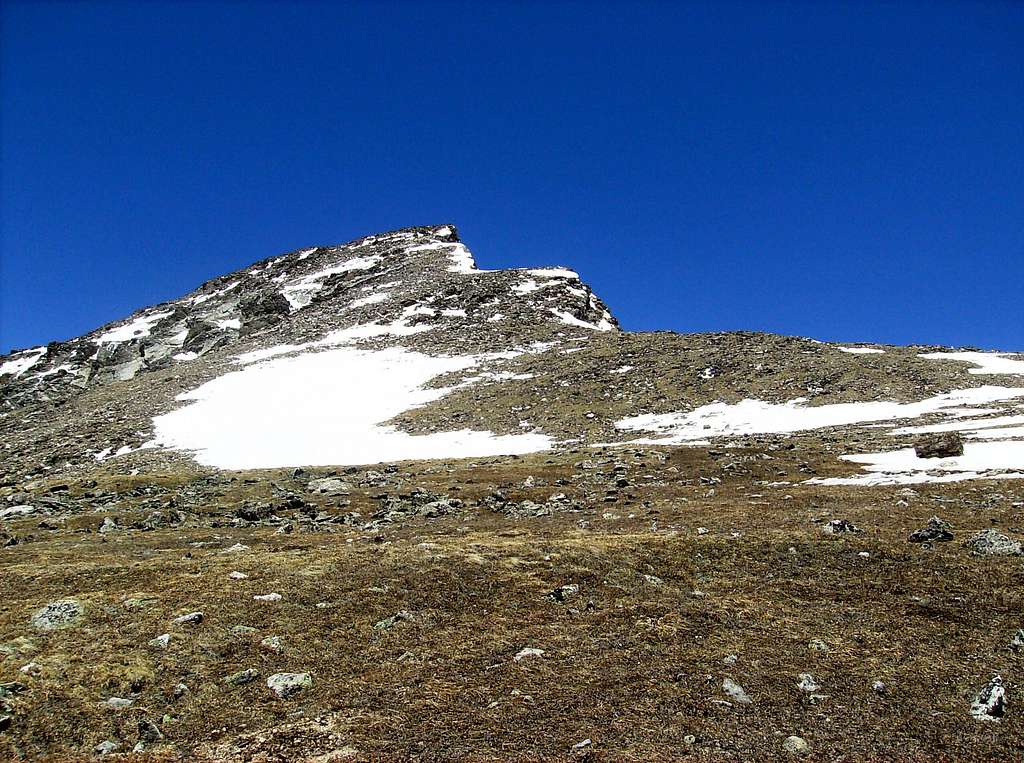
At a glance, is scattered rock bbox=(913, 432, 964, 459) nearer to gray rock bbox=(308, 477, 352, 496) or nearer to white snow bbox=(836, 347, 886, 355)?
gray rock bbox=(308, 477, 352, 496)

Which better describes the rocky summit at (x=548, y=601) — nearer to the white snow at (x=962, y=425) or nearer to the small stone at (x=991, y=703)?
the small stone at (x=991, y=703)

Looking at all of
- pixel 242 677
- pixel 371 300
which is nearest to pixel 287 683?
pixel 242 677

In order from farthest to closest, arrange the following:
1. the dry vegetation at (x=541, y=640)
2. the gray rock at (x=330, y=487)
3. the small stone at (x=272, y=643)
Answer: the gray rock at (x=330, y=487)
the small stone at (x=272, y=643)
the dry vegetation at (x=541, y=640)

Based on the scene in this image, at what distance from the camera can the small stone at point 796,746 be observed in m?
8.39

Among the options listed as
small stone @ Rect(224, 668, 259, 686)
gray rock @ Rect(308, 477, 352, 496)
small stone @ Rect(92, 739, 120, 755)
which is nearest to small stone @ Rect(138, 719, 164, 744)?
small stone @ Rect(92, 739, 120, 755)

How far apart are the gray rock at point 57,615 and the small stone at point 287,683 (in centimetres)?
471

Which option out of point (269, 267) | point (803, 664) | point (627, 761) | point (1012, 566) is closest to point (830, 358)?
point (1012, 566)

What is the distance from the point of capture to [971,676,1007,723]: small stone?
29.2 ft

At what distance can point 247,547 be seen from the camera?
17.9 metres

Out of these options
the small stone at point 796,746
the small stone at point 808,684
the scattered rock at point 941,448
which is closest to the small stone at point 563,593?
the small stone at point 808,684

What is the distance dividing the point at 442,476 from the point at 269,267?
12744 centimetres

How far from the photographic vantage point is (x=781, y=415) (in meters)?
45.8

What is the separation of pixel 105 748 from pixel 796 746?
9504 mm

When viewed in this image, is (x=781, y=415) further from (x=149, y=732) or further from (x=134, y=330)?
(x=134, y=330)
